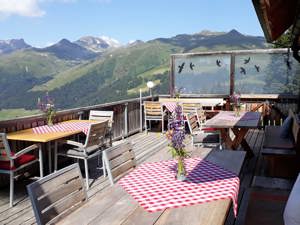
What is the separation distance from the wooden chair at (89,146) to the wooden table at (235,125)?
1.63 metres

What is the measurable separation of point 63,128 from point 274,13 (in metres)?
3.55

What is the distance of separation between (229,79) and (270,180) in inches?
230

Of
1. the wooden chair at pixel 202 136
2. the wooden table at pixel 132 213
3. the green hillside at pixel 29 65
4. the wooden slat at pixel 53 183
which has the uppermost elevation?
the green hillside at pixel 29 65

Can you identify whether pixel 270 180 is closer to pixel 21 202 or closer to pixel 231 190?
pixel 231 190

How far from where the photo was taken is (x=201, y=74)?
10023 mm

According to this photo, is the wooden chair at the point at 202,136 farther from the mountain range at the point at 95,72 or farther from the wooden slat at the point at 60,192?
the mountain range at the point at 95,72

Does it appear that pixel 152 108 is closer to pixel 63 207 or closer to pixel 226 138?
pixel 226 138

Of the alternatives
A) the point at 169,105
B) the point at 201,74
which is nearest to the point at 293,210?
the point at 169,105

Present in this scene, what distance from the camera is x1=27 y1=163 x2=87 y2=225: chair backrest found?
1841 mm

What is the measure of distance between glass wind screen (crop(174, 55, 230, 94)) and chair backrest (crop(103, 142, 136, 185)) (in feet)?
23.1

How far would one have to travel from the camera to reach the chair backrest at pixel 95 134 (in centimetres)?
445

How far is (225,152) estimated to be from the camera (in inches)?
125

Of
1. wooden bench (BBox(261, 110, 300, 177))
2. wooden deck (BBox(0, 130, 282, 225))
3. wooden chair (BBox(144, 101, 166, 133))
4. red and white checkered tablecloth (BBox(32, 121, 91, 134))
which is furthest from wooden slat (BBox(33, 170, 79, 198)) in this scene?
wooden chair (BBox(144, 101, 166, 133))

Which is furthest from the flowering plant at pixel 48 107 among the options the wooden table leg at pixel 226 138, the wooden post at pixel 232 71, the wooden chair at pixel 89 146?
the wooden post at pixel 232 71
